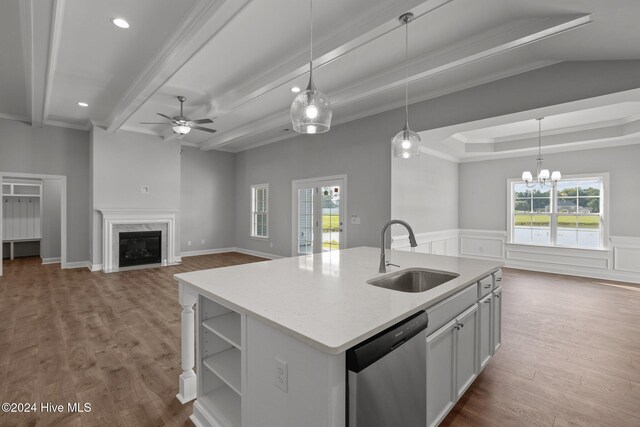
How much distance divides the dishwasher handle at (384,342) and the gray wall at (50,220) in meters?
8.54

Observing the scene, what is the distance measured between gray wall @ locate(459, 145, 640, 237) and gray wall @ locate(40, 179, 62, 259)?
9968 mm

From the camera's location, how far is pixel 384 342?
121 cm

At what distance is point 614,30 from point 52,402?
16.6 ft

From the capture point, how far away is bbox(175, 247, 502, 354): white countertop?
114 centimetres

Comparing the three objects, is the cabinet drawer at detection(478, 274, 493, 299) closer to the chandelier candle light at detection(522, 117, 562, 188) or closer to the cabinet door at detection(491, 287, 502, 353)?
the cabinet door at detection(491, 287, 502, 353)

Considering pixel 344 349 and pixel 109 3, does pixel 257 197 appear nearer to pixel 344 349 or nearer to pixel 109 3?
pixel 109 3

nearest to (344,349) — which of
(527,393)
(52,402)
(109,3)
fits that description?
(527,393)

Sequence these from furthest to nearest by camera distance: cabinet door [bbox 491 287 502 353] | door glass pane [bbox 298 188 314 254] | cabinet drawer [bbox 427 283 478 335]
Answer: door glass pane [bbox 298 188 314 254]
cabinet door [bbox 491 287 502 353]
cabinet drawer [bbox 427 283 478 335]

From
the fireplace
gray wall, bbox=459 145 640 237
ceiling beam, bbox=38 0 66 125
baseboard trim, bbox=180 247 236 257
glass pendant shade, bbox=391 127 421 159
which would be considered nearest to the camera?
ceiling beam, bbox=38 0 66 125

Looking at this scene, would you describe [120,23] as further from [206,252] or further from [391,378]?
[206,252]

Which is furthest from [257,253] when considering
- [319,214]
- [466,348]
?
[466,348]

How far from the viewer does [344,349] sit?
3.29ft

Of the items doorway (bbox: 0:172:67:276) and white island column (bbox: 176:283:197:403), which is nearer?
white island column (bbox: 176:283:197:403)

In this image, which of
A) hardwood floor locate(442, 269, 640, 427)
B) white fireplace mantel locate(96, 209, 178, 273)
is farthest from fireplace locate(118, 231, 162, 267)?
hardwood floor locate(442, 269, 640, 427)
